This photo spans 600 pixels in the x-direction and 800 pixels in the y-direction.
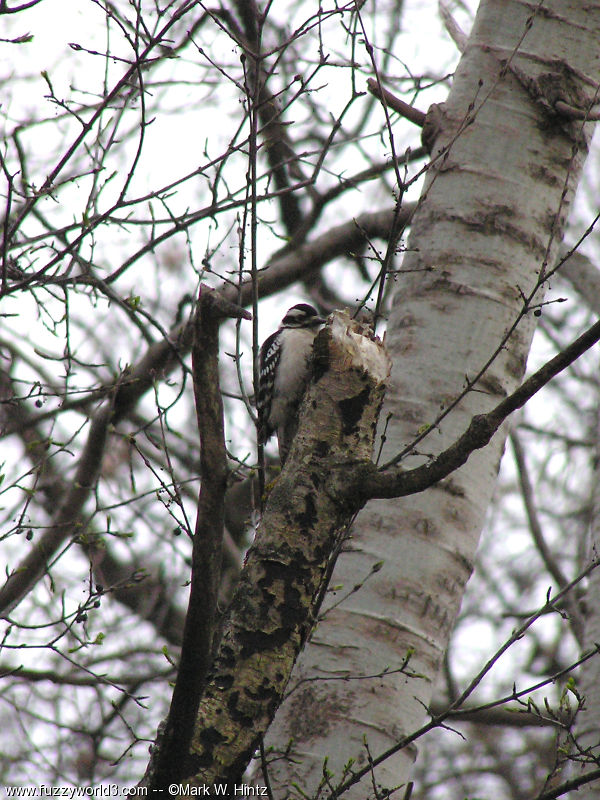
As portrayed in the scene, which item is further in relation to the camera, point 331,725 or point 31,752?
point 31,752

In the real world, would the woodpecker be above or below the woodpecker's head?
below

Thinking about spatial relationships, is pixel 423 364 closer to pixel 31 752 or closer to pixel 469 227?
pixel 469 227

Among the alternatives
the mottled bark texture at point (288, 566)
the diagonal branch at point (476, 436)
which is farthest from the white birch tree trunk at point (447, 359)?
the diagonal branch at point (476, 436)

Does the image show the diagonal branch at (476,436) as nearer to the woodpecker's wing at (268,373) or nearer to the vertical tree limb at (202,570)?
the vertical tree limb at (202,570)

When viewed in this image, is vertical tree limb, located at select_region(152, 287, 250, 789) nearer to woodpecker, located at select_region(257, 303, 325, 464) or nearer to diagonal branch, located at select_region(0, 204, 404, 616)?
diagonal branch, located at select_region(0, 204, 404, 616)

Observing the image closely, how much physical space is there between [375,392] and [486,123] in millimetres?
1922

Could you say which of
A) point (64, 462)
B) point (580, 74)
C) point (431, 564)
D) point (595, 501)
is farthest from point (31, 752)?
point (580, 74)

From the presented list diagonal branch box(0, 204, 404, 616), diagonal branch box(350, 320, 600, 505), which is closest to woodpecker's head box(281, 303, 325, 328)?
diagonal branch box(0, 204, 404, 616)

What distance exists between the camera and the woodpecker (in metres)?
5.54

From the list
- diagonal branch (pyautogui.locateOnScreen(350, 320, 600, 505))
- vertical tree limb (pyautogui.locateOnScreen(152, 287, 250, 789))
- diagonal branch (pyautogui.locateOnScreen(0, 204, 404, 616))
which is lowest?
vertical tree limb (pyautogui.locateOnScreen(152, 287, 250, 789))

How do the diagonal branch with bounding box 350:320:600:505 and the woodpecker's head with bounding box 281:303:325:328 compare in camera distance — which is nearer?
the diagonal branch with bounding box 350:320:600:505

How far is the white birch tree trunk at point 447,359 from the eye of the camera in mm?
3059

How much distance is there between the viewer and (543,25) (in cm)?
417

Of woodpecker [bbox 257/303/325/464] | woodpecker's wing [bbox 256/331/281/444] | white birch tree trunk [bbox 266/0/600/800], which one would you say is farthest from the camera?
woodpecker's wing [bbox 256/331/281/444]
